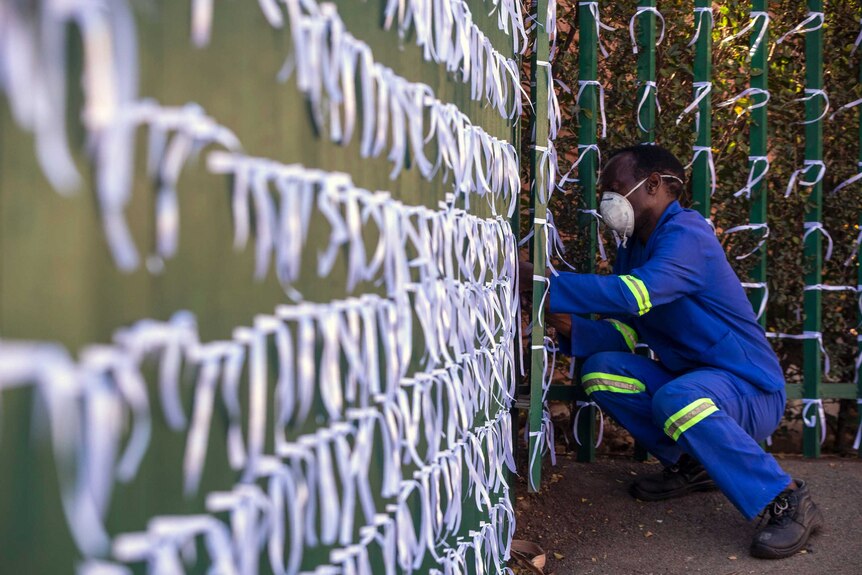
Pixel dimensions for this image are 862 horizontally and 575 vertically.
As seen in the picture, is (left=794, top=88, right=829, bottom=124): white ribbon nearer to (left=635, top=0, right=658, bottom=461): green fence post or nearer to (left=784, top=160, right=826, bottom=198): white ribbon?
(left=784, top=160, right=826, bottom=198): white ribbon

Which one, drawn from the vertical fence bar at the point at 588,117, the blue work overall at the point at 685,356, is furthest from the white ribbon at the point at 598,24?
the blue work overall at the point at 685,356

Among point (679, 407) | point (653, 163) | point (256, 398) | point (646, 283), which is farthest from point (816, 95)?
point (256, 398)

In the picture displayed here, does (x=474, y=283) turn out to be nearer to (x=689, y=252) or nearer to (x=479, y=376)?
(x=479, y=376)

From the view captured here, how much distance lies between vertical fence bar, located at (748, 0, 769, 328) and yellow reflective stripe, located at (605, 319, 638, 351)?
66 centimetres

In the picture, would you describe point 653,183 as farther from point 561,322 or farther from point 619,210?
point 561,322

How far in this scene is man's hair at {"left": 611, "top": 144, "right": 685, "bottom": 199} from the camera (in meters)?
3.60

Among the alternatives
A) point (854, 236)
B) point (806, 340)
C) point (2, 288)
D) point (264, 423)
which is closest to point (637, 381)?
point (806, 340)

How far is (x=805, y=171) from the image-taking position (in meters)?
4.20

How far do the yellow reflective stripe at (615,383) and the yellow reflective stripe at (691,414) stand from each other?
0.33m

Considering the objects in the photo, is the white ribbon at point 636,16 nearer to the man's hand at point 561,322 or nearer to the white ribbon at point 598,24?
the white ribbon at point 598,24

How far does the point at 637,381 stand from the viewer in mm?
3650

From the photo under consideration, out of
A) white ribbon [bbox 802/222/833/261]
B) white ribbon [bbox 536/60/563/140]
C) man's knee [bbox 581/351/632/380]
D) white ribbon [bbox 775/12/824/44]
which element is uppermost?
white ribbon [bbox 775/12/824/44]

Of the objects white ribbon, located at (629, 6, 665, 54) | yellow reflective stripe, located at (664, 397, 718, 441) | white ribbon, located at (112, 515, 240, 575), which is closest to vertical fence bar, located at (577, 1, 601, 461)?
white ribbon, located at (629, 6, 665, 54)

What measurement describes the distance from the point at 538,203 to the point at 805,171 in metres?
1.71
